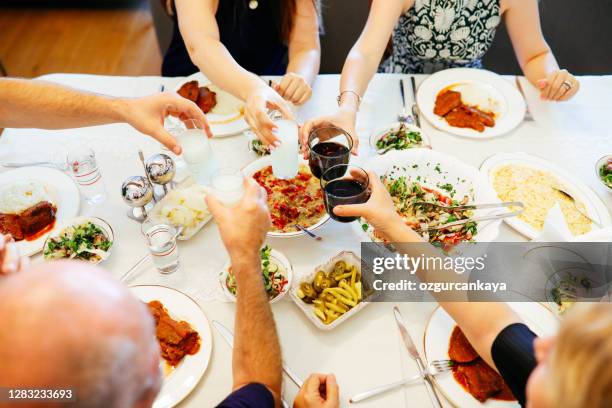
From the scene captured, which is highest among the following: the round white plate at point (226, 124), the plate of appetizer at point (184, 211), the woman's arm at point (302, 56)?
the woman's arm at point (302, 56)

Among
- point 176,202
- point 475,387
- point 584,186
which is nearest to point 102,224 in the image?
point 176,202

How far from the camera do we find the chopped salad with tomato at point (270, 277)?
5.08 ft

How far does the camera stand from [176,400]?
133cm

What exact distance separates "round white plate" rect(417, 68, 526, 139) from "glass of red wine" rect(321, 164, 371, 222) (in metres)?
0.76

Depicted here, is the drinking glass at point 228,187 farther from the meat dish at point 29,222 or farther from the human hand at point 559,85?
the human hand at point 559,85

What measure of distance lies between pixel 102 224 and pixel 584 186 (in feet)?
6.40

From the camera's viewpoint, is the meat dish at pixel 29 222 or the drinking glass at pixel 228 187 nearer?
the drinking glass at pixel 228 187

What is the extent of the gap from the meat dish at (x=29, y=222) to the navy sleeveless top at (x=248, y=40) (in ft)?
4.28

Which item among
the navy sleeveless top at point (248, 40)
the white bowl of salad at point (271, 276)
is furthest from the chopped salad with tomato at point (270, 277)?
the navy sleeveless top at point (248, 40)

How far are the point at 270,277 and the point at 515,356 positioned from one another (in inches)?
31.8

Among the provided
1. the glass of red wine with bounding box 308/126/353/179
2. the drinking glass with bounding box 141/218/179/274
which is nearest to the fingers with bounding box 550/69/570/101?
the glass of red wine with bounding box 308/126/353/179

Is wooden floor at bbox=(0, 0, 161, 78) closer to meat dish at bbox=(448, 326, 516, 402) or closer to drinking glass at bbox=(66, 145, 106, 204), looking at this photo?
drinking glass at bbox=(66, 145, 106, 204)

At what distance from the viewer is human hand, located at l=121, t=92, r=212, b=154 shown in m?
1.86

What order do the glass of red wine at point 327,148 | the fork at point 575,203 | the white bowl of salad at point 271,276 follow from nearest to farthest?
1. the white bowl of salad at point 271,276
2. the glass of red wine at point 327,148
3. the fork at point 575,203
